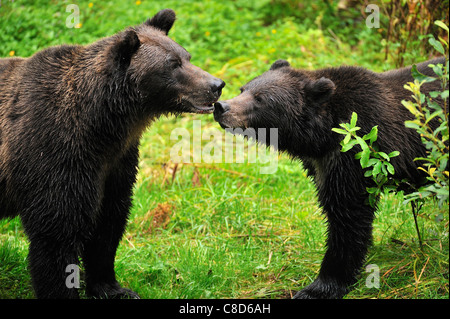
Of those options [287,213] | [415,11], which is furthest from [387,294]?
[415,11]

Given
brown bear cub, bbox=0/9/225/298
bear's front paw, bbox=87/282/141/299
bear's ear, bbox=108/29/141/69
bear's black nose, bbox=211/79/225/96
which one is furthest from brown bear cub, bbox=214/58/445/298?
bear's front paw, bbox=87/282/141/299

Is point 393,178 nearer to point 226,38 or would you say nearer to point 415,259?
point 415,259

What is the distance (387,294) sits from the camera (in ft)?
15.9

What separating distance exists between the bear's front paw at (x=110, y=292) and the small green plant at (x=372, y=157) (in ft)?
7.61

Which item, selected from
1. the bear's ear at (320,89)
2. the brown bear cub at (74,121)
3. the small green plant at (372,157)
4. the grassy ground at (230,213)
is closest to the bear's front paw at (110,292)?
the grassy ground at (230,213)

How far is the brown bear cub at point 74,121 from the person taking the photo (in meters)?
4.49

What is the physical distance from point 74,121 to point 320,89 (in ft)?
6.85

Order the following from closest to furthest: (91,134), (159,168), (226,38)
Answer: (91,134) < (159,168) < (226,38)

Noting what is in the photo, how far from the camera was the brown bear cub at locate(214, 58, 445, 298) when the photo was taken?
493 centimetres

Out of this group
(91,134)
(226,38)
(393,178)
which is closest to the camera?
(91,134)

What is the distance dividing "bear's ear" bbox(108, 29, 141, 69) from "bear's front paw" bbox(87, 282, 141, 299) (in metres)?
2.05

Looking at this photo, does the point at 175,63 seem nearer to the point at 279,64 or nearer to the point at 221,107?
the point at 221,107

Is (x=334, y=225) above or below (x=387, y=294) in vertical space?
above
